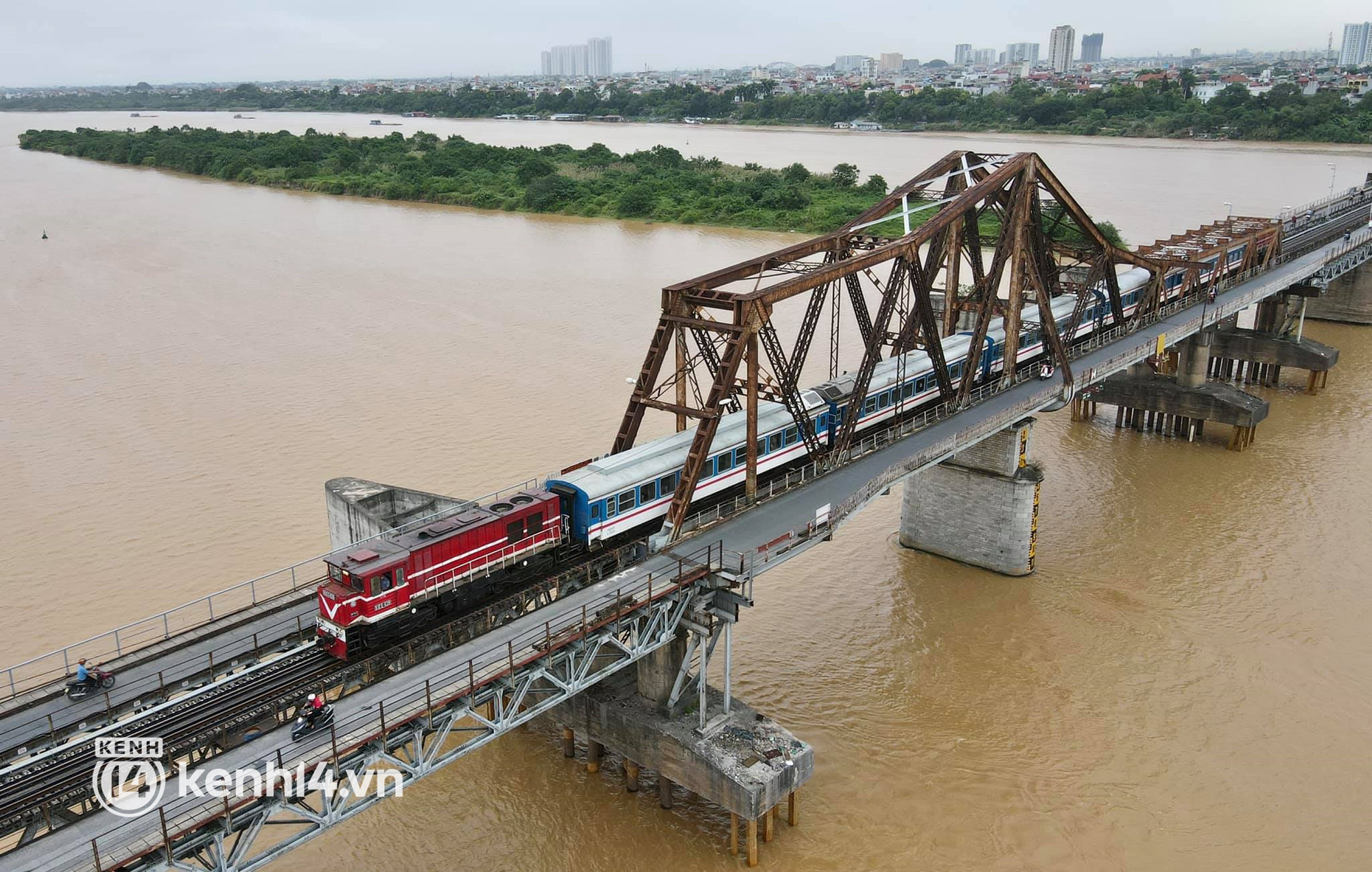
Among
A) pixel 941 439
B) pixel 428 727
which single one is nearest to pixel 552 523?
pixel 428 727

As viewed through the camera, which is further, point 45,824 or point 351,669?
point 351,669

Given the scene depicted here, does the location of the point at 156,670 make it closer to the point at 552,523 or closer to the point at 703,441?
the point at 552,523

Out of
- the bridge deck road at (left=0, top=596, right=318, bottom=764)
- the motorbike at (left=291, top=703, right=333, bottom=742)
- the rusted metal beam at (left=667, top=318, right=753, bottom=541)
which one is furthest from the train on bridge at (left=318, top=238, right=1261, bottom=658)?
the motorbike at (left=291, top=703, right=333, bottom=742)

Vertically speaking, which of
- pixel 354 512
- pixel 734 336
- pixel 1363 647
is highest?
pixel 734 336

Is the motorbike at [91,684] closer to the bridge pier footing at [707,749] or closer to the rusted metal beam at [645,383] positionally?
the bridge pier footing at [707,749]

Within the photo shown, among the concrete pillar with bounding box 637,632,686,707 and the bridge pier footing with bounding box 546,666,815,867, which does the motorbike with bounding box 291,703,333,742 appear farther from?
the concrete pillar with bounding box 637,632,686,707

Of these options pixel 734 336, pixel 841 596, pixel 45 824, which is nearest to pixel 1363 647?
pixel 841 596

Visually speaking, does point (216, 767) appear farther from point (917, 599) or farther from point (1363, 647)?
point (1363, 647)
